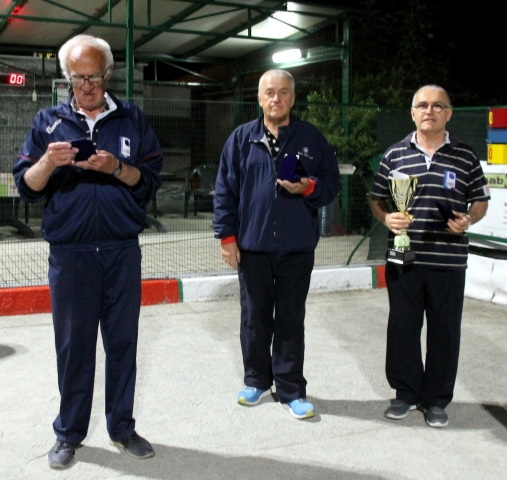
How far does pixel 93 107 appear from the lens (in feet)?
11.4

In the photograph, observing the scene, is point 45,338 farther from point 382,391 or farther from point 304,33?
point 304,33

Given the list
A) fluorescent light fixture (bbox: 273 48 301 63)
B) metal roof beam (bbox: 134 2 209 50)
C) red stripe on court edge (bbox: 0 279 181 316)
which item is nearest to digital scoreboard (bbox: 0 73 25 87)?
metal roof beam (bbox: 134 2 209 50)

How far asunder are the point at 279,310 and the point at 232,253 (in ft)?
1.50

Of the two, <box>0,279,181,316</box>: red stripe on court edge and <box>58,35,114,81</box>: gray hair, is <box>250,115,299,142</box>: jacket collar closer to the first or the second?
<box>58,35,114,81</box>: gray hair

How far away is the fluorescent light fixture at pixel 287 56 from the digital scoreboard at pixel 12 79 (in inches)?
199

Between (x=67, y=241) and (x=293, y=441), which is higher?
(x=67, y=241)

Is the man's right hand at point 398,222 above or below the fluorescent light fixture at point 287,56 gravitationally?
below

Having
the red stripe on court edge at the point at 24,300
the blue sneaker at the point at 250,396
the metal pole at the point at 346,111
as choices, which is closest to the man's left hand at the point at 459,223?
the blue sneaker at the point at 250,396

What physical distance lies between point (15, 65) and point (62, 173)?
1233cm

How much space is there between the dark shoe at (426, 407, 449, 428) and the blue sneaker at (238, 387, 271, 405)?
41.2 inches

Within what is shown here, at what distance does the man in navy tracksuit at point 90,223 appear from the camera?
11.3 ft

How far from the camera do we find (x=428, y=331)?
431 cm

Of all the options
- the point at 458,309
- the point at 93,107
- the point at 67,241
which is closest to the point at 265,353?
the point at 458,309

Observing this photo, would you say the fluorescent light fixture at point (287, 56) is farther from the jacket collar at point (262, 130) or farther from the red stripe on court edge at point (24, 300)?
the jacket collar at point (262, 130)
